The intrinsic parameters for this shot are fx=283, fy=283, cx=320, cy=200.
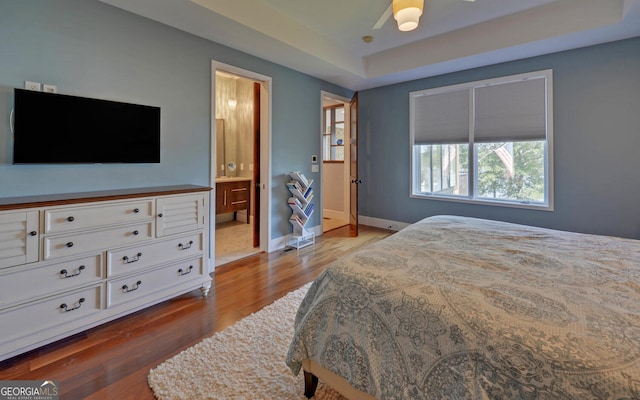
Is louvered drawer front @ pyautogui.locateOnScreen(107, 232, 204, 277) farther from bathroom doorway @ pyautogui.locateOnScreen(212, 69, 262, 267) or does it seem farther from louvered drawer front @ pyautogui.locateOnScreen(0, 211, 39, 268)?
bathroom doorway @ pyautogui.locateOnScreen(212, 69, 262, 267)

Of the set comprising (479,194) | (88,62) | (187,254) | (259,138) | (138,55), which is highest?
(138,55)

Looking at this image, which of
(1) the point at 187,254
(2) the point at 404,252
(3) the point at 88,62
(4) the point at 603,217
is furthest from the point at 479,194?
(3) the point at 88,62

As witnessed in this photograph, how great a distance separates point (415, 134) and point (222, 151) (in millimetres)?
3840

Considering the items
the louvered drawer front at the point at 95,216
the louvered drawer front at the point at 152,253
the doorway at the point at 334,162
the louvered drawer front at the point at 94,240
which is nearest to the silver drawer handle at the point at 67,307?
the louvered drawer front at the point at 152,253

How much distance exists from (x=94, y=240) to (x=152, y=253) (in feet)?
1.38

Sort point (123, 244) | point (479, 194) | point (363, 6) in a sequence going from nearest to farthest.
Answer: point (123, 244)
point (363, 6)
point (479, 194)

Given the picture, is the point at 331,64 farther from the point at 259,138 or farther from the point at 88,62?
the point at 88,62

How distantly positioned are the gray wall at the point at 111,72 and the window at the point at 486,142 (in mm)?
2842

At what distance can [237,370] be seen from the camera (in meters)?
1.75

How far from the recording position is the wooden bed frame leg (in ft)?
4.94

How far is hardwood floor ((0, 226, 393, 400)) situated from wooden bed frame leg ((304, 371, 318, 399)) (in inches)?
33.7

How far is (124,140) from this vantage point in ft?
8.40

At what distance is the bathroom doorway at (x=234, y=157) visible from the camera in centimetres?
523

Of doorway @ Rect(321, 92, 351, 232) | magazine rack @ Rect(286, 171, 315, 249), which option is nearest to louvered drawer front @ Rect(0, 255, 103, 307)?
magazine rack @ Rect(286, 171, 315, 249)
